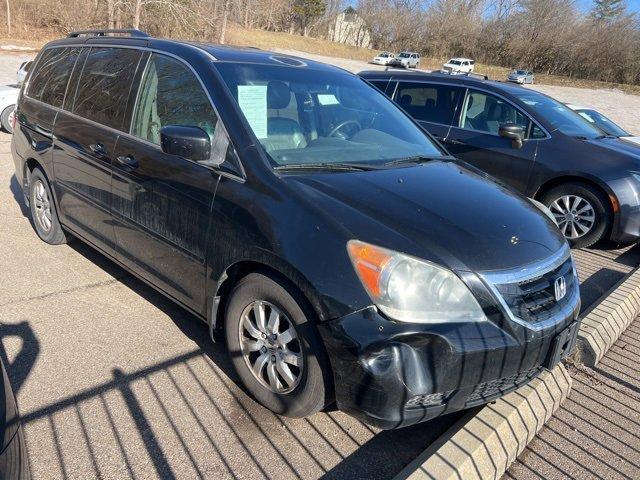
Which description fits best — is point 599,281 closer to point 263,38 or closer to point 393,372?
point 393,372

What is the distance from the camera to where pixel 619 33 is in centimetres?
5141

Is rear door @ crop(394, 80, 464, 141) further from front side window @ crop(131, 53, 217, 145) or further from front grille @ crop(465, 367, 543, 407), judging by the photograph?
front grille @ crop(465, 367, 543, 407)

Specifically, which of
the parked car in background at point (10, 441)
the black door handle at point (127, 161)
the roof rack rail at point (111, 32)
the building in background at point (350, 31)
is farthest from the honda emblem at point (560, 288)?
→ the building in background at point (350, 31)

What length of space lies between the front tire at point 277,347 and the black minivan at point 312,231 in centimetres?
1

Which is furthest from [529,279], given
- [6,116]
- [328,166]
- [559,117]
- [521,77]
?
[521,77]

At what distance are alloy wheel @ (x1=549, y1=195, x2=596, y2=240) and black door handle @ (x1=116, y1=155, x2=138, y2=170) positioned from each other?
4.76 meters

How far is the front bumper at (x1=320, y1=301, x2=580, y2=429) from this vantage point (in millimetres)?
2227

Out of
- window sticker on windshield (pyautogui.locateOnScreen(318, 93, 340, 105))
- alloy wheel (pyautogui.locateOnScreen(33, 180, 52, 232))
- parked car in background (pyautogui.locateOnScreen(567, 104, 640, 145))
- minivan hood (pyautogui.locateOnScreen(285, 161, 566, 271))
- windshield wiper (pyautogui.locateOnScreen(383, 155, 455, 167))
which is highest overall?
window sticker on windshield (pyautogui.locateOnScreen(318, 93, 340, 105))

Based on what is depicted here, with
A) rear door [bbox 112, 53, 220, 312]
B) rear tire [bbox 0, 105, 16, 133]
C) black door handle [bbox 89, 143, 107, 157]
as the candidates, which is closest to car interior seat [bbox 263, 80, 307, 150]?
rear door [bbox 112, 53, 220, 312]

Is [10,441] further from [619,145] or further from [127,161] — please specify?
[619,145]

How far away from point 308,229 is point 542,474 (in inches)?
65.3

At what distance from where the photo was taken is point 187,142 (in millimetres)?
2826

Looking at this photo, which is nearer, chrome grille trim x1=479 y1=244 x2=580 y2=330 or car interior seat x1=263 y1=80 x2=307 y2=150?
chrome grille trim x1=479 y1=244 x2=580 y2=330

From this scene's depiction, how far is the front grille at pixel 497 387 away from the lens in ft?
7.90
